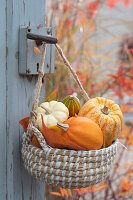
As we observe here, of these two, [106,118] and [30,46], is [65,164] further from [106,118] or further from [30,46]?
[30,46]

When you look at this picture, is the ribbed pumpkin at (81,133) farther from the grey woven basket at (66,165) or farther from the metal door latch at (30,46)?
the metal door latch at (30,46)

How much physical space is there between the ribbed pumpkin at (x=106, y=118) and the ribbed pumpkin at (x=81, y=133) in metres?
0.07

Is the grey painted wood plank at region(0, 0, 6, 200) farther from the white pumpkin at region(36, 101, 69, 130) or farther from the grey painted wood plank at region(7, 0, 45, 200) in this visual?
the white pumpkin at region(36, 101, 69, 130)

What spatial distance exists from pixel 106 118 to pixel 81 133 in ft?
0.49

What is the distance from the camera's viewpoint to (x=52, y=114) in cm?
110

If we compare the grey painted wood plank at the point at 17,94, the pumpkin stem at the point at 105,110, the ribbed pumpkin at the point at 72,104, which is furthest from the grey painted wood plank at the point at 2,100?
the pumpkin stem at the point at 105,110

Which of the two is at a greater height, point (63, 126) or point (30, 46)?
point (30, 46)

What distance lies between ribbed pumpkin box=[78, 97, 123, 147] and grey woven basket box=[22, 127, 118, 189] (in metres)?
0.09

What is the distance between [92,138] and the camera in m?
1.05

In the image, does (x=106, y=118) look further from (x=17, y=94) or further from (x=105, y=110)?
(x=17, y=94)

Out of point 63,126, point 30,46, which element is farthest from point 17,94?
point 63,126

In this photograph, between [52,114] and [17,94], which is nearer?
[52,114]

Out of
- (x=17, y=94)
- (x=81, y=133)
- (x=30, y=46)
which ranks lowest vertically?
(x=81, y=133)

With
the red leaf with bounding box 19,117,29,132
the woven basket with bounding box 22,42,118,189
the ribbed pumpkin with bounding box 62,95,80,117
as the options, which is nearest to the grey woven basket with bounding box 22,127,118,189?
the woven basket with bounding box 22,42,118,189
